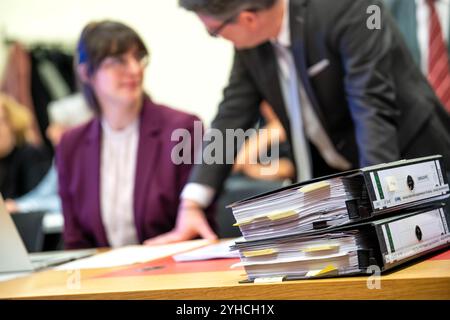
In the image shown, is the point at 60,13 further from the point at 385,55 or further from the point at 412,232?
the point at 412,232

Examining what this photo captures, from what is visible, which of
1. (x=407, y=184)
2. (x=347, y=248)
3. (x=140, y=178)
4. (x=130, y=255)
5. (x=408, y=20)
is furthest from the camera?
(x=408, y=20)

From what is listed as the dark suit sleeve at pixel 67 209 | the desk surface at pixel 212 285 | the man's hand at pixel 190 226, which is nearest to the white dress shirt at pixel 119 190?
the dark suit sleeve at pixel 67 209

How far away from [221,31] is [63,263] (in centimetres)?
68

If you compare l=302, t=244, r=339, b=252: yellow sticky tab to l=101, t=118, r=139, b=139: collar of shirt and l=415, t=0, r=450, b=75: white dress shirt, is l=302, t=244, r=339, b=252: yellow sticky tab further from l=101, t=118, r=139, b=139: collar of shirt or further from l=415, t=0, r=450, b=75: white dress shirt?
l=415, t=0, r=450, b=75: white dress shirt

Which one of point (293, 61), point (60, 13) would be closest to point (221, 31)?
point (293, 61)

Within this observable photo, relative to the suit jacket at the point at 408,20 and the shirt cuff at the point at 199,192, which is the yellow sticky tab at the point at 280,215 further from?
the suit jacket at the point at 408,20

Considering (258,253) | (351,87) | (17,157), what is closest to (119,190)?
(351,87)

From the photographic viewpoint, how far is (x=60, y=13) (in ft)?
17.7

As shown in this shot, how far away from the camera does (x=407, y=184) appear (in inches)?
48.4

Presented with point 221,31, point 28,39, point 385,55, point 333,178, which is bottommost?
point 333,178

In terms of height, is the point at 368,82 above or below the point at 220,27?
below

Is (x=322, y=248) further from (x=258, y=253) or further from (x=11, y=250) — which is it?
(x=11, y=250)

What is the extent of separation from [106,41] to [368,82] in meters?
0.96

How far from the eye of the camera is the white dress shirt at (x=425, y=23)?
2.72m
